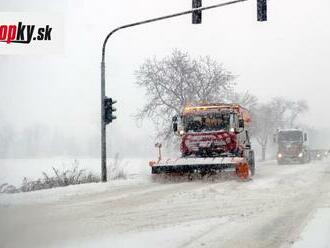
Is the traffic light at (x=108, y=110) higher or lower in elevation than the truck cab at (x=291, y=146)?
higher

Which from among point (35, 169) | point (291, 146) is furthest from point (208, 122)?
point (35, 169)

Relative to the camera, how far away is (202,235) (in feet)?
27.4

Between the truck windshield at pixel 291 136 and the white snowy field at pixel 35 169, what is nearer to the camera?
the white snowy field at pixel 35 169

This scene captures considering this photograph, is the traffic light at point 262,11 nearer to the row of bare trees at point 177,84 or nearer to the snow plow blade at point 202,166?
the snow plow blade at point 202,166

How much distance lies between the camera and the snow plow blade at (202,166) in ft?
65.2

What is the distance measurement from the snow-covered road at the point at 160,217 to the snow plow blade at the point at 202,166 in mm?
3554

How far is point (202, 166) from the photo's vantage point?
66.5 ft

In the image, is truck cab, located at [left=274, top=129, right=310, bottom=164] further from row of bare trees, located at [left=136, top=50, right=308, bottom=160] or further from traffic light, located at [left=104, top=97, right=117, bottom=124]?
traffic light, located at [left=104, top=97, right=117, bottom=124]

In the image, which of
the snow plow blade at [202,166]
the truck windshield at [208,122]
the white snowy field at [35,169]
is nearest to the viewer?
the snow plow blade at [202,166]

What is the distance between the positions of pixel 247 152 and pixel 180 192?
1028cm

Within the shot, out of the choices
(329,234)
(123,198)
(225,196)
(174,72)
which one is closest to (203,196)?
(225,196)

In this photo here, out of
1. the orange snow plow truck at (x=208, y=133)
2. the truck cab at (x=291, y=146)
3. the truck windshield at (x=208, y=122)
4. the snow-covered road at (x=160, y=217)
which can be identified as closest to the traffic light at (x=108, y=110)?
the orange snow plow truck at (x=208, y=133)

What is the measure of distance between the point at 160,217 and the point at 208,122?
12.5m

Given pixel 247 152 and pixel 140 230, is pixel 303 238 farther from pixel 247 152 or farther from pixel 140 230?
pixel 247 152
